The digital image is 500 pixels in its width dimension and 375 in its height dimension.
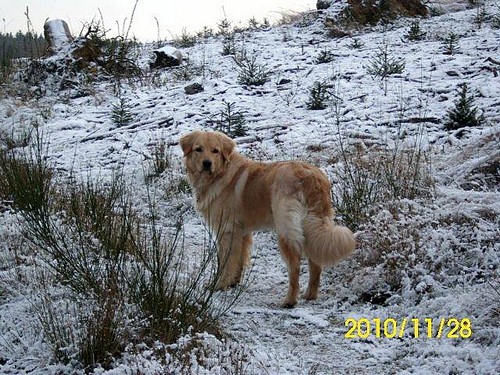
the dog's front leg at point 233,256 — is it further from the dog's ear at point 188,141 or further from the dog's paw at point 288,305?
the dog's ear at point 188,141

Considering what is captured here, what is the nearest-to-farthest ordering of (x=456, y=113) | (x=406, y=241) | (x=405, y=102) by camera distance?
(x=406, y=241)
(x=456, y=113)
(x=405, y=102)

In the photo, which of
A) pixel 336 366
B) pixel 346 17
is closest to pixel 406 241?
pixel 336 366

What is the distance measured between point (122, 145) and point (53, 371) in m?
6.51

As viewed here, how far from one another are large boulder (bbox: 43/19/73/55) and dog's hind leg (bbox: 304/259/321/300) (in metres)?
11.8

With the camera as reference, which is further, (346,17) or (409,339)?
(346,17)

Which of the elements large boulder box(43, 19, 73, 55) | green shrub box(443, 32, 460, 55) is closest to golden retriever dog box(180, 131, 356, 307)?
green shrub box(443, 32, 460, 55)

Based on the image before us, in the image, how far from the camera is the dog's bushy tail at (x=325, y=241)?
13.8 feet

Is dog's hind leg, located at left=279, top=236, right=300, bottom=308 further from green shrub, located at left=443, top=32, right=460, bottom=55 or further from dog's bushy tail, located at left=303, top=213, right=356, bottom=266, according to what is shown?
green shrub, located at left=443, top=32, right=460, bottom=55

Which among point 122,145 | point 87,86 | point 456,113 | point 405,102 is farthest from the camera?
point 87,86

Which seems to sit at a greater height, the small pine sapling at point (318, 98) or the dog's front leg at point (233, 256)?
the small pine sapling at point (318, 98)

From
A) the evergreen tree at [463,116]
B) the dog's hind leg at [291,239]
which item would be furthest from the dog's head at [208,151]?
the evergreen tree at [463,116]

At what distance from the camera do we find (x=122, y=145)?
9.17 m

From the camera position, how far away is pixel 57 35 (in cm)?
1479

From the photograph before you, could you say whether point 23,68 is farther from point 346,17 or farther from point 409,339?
point 409,339
